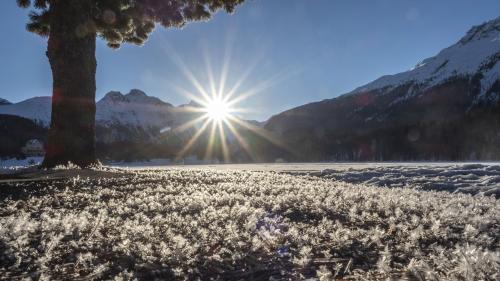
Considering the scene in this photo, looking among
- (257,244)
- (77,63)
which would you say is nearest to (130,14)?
(77,63)

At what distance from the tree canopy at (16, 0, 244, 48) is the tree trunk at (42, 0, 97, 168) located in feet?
1.21

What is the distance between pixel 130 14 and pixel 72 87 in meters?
3.43

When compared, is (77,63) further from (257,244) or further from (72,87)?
(257,244)

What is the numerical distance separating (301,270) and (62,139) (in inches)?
504

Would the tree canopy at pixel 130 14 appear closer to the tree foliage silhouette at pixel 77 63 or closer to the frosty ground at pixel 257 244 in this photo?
the tree foliage silhouette at pixel 77 63

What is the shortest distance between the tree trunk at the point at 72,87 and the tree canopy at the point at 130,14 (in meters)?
0.37

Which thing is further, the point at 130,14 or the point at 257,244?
the point at 130,14

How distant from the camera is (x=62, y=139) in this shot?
1293 cm

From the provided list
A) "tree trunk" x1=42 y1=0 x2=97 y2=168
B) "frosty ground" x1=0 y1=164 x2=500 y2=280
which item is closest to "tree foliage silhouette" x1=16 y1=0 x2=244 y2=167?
"tree trunk" x1=42 y1=0 x2=97 y2=168

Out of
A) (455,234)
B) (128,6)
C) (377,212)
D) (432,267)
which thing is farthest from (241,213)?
(128,6)

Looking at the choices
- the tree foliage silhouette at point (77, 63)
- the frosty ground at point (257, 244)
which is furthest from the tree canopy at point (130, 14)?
the frosty ground at point (257, 244)

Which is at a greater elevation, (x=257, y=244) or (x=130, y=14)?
(x=130, y=14)

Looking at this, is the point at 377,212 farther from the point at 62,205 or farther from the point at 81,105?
the point at 81,105

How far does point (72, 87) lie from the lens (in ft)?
43.1
